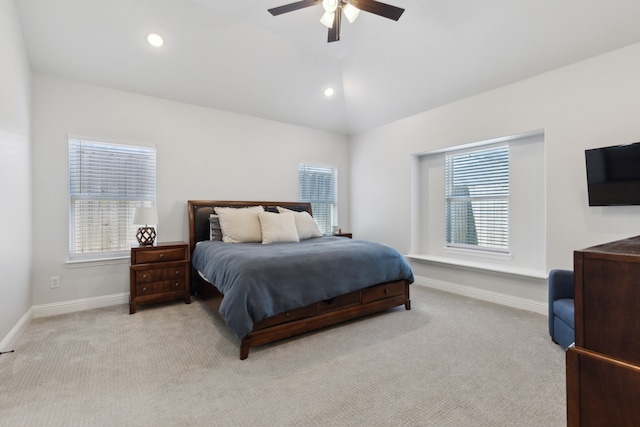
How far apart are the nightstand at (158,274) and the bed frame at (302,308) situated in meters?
0.24

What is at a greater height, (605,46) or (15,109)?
(605,46)

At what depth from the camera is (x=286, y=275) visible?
7.79 ft

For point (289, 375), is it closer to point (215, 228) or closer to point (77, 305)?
point (215, 228)

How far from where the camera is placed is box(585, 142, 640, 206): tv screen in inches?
96.9

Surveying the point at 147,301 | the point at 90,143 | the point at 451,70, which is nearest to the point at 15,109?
the point at 90,143

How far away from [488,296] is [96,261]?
4.71 m

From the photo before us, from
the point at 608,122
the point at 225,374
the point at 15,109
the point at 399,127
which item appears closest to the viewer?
the point at 225,374

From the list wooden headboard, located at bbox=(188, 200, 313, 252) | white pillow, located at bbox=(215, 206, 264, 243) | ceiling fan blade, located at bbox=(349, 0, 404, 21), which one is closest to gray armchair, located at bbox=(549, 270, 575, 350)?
ceiling fan blade, located at bbox=(349, 0, 404, 21)

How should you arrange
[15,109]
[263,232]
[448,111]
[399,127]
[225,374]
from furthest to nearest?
[399,127], [448,111], [263,232], [15,109], [225,374]

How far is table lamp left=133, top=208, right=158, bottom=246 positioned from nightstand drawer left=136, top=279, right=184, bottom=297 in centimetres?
51

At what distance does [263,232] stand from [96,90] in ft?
8.33

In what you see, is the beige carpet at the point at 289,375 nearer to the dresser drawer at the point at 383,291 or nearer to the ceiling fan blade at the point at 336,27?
the dresser drawer at the point at 383,291

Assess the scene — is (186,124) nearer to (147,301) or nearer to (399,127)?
(147,301)

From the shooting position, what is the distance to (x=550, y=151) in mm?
3039
